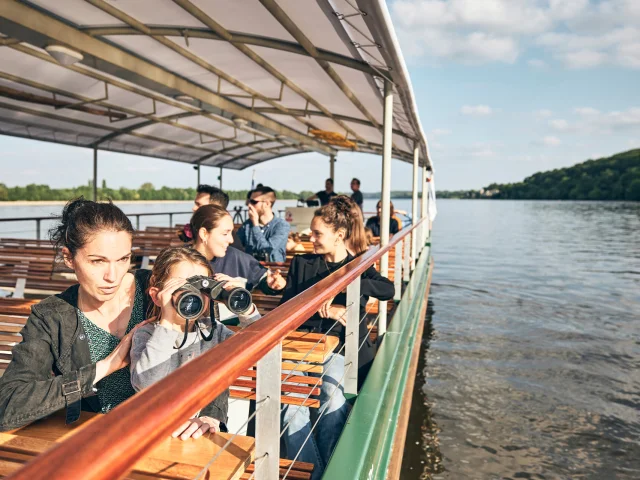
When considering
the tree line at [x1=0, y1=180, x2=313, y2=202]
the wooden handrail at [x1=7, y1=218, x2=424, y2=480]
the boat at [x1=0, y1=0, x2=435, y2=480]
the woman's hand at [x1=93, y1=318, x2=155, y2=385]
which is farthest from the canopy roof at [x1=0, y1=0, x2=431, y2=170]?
the tree line at [x1=0, y1=180, x2=313, y2=202]

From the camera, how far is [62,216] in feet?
7.32

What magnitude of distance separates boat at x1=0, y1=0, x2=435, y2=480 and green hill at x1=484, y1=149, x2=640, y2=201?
11645cm

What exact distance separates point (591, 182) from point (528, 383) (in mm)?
129394

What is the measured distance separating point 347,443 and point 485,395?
15.5 ft

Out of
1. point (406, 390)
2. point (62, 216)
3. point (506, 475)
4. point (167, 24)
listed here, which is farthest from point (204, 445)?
point (167, 24)

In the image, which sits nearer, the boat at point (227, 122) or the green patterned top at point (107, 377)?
the boat at point (227, 122)

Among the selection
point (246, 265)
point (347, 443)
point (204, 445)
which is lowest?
point (347, 443)

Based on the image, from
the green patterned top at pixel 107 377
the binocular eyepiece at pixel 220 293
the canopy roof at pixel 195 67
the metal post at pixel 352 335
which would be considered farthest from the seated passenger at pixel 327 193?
the binocular eyepiece at pixel 220 293

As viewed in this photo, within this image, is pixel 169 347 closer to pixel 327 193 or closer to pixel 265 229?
pixel 265 229

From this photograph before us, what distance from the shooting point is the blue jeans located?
278cm

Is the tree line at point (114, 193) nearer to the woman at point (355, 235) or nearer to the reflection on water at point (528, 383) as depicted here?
the reflection on water at point (528, 383)

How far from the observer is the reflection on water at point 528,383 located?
17.2ft

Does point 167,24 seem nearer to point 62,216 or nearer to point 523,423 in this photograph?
point 62,216

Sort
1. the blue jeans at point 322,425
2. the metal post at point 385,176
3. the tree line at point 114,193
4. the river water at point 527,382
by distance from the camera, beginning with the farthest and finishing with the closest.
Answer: the tree line at point 114,193, the river water at point 527,382, the metal post at point 385,176, the blue jeans at point 322,425
